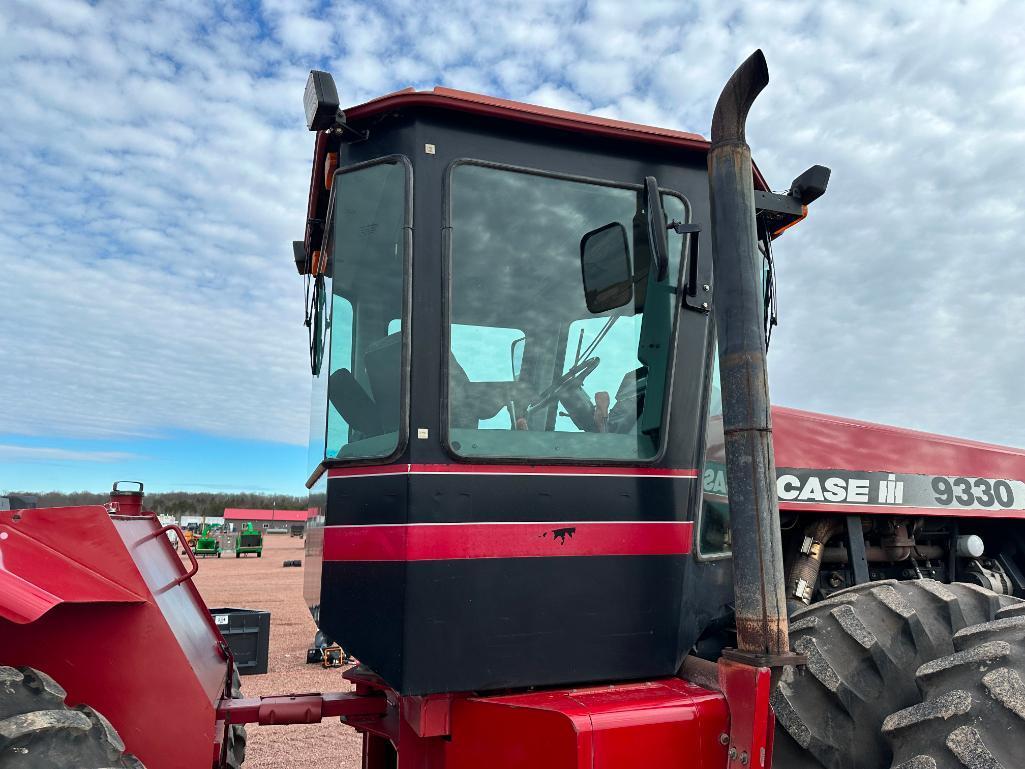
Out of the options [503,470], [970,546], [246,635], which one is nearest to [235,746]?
[246,635]

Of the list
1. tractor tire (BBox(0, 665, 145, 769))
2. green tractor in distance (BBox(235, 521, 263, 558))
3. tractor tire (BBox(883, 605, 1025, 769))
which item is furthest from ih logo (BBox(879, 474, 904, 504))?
green tractor in distance (BBox(235, 521, 263, 558))

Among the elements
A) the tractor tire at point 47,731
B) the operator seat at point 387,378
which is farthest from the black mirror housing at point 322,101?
the tractor tire at point 47,731

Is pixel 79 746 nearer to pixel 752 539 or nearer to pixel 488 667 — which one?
pixel 488 667

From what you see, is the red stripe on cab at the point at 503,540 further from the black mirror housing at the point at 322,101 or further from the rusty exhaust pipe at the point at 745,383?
the black mirror housing at the point at 322,101

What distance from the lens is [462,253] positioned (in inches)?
101

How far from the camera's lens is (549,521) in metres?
2.52

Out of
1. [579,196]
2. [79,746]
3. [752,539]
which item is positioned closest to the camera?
[79,746]

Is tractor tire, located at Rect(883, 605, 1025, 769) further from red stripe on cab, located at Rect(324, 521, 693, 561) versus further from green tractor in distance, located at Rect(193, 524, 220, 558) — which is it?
green tractor in distance, located at Rect(193, 524, 220, 558)

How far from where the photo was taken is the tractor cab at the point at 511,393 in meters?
2.43

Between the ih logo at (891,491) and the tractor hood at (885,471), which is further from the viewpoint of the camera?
the ih logo at (891,491)

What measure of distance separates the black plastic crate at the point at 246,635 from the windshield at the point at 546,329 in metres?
2.91

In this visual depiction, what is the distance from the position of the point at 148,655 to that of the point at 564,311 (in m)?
1.69

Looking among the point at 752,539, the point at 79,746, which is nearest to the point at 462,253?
the point at 752,539

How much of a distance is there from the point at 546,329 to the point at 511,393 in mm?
256
